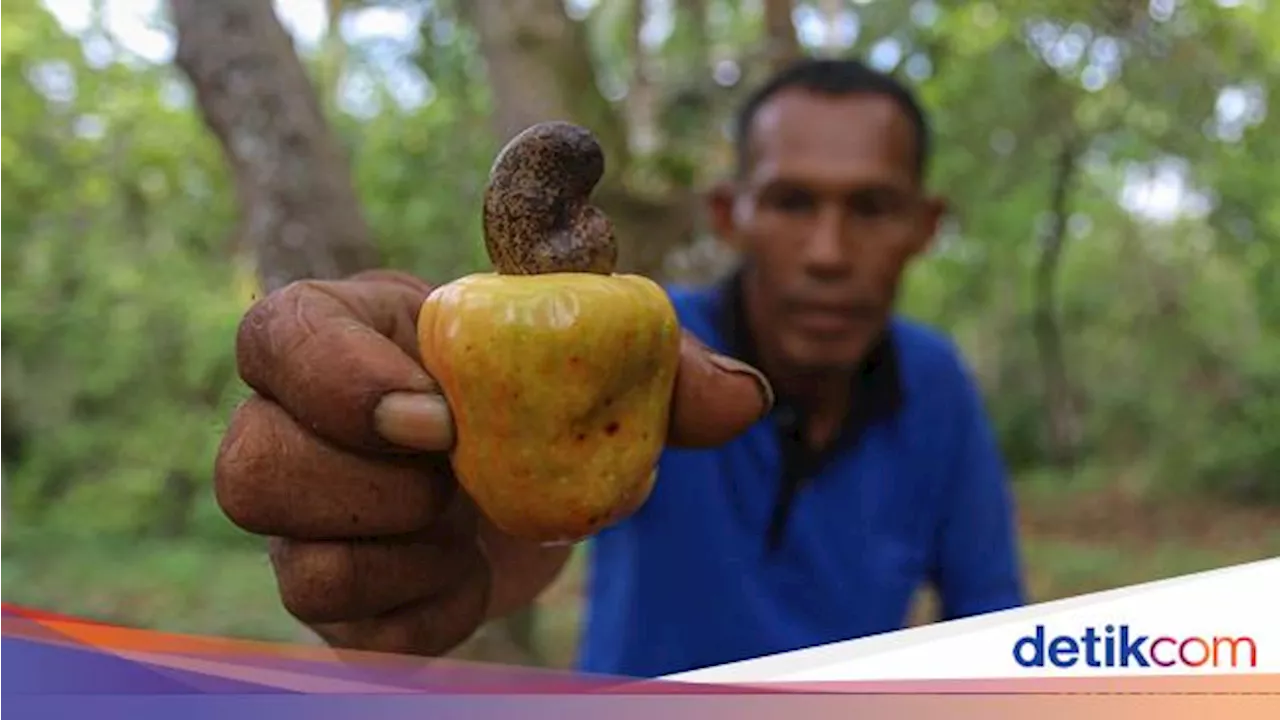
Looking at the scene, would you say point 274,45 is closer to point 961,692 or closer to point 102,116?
point 961,692

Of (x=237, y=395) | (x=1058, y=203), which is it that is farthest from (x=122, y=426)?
(x=237, y=395)

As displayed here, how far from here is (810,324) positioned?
140cm

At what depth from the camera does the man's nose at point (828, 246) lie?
4.53 ft

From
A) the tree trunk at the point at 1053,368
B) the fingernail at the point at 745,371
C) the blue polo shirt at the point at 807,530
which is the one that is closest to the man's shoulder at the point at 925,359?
the blue polo shirt at the point at 807,530

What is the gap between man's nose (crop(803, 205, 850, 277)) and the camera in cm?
138

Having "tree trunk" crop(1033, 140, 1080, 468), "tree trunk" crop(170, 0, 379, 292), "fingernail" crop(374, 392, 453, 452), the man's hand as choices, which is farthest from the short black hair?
"tree trunk" crop(1033, 140, 1080, 468)

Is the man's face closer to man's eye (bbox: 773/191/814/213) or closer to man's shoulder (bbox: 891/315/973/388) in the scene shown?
man's eye (bbox: 773/191/814/213)

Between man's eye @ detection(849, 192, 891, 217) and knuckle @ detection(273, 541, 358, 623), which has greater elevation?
man's eye @ detection(849, 192, 891, 217)

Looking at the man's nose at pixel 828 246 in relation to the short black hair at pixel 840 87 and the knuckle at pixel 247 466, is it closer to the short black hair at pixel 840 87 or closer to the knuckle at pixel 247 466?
the short black hair at pixel 840 87

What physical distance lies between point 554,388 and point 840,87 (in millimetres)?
919

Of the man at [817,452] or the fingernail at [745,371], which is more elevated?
the fingernail at [745,371]

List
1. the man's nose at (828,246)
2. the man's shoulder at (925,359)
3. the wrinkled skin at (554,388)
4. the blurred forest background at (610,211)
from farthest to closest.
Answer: the blurred forest background at (610,211) < the man's shoulder at (925,359) < the man's nose at (828,246) < the wrinkled skin at (554,388)

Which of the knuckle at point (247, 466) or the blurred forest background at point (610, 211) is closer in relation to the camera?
the knuckle at point (247, 466)

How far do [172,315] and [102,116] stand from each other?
119 cm
